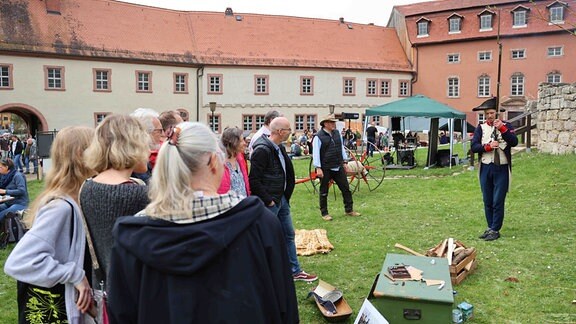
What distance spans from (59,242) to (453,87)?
41325 millimetres

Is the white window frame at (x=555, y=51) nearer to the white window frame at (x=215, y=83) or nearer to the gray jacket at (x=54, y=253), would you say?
the white window frame at (x=215, y=83)

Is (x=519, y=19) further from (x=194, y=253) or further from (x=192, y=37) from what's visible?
(x=194, y=253)

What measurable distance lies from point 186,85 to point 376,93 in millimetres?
15213

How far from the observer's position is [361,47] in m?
41.4

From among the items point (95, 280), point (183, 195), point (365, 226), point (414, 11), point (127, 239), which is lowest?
point (365, 226)

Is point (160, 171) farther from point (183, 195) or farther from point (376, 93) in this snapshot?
point (376, 93)

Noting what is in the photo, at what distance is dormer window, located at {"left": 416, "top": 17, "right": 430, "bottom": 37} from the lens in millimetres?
41469

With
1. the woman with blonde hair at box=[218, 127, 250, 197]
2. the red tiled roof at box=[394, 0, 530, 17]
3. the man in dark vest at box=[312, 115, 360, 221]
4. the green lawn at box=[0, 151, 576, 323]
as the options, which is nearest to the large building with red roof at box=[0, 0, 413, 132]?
the red tiled roof at box=[394, 0, 530, 17]

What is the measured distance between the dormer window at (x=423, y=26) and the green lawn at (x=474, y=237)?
29.5 metres

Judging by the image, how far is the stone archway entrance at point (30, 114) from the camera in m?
29.9

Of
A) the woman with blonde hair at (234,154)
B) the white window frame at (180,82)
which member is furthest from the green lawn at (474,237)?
the white window frame at (180,82)

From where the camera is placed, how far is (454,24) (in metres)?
40.9

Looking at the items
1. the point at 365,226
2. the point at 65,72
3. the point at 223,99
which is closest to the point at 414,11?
the point at 223,99

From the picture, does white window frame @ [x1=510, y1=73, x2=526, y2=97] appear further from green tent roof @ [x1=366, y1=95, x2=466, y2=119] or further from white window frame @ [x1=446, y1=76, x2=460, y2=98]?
green tent roof @ [x1=366, y1=95, x2=466, y2=119]
